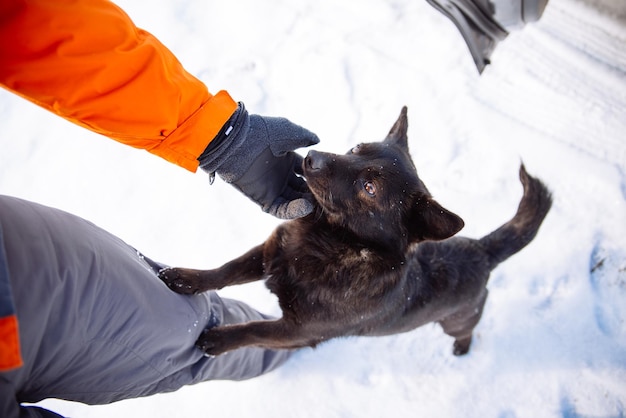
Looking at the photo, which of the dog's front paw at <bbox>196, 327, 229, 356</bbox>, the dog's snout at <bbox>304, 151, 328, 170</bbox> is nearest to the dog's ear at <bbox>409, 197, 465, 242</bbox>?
the dog's snout at <bbox>304, 151, 328, 170</bbox>

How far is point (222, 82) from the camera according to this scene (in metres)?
4.02

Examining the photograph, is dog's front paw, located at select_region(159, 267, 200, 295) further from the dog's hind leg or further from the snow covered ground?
the dog's hind leg

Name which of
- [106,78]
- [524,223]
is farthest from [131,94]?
[524,223]

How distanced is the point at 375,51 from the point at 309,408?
12.0 feet

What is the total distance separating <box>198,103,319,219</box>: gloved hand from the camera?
5.97 ft

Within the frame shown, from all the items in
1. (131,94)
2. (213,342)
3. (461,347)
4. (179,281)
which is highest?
(131,94)

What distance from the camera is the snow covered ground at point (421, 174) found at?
119 inches

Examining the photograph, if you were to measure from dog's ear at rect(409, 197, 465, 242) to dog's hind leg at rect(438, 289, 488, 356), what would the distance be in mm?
913

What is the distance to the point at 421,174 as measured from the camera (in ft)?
12.1

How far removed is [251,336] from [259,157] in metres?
1.06

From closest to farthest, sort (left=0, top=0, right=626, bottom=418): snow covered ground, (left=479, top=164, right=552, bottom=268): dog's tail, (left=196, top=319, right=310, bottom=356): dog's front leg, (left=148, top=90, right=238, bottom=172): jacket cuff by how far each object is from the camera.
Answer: (left=148, top=90, right=238, bottom=172): jacket cuff < (left=196, top=319, right=310, bottom=356): dog's front leg < (left=479, top=164, right=552, bottom=268): dog's tail < (left=0, top=0, right=626, bottom=418): snow covered ground

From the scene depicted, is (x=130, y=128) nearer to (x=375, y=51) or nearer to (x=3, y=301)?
(x=3, y=301)

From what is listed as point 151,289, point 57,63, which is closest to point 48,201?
point 151,289

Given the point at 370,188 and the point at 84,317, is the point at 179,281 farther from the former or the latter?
the point at 370,188
